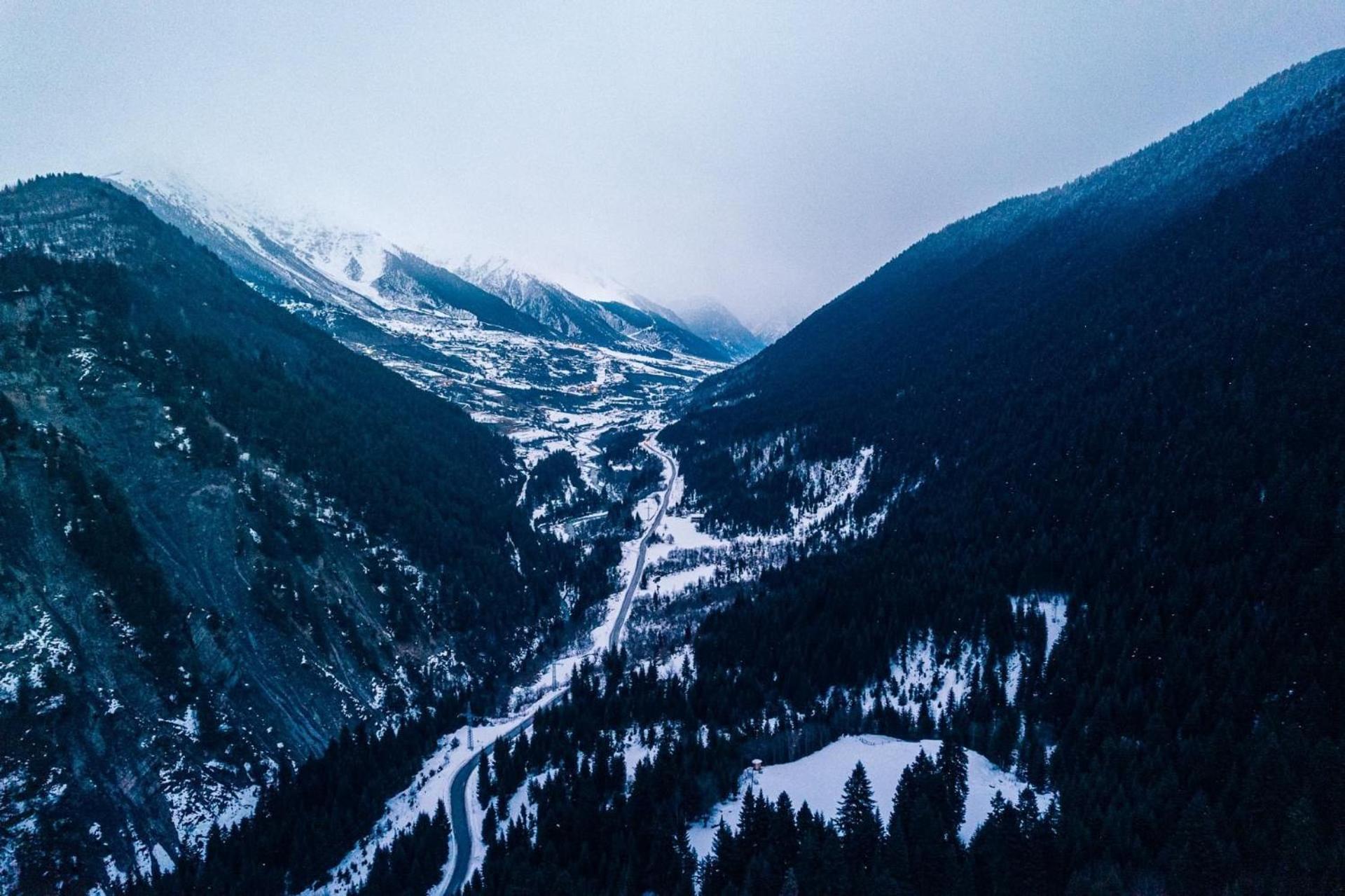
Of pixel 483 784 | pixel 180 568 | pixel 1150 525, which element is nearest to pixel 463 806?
pixel 483 784

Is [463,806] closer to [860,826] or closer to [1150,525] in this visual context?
[860,826]

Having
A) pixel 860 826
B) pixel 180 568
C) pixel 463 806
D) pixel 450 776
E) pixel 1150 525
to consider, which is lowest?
pixel 450 776

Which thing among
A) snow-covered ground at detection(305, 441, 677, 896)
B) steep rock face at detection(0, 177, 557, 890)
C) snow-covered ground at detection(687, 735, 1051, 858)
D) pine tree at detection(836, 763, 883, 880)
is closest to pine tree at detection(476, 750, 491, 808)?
snow-covered ground at detection(305, 441, 677, 896)

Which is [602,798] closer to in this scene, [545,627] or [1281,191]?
[545,627]

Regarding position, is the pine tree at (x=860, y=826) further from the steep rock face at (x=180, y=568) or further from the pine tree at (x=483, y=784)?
the steep rock face at (x=180, y=568)

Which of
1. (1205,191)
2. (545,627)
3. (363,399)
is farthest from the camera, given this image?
(1205,191)

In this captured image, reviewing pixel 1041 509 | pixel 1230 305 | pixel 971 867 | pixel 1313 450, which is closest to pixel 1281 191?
pixel 1230 305
